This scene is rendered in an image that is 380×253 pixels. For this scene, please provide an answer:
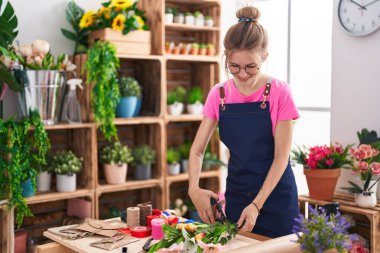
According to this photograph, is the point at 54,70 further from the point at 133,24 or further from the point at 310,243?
the point at 310,243

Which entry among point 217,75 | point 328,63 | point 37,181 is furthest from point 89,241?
point 328,63

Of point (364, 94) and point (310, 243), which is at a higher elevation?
point (364, 94)

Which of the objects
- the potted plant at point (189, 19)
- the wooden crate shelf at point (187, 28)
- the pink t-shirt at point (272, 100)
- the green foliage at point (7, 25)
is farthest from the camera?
the potted plant at point (189, 19)

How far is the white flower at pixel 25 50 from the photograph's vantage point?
355 centimetres

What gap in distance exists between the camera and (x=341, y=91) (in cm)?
374

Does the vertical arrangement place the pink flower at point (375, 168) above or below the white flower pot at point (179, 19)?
below

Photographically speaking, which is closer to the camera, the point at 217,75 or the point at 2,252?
the point at 2,252

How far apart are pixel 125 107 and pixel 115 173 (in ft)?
1.75

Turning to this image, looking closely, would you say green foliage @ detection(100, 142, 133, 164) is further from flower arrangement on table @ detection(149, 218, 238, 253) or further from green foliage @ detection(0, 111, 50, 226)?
flower arrangement on table @ detection(149, 218, 238, 253)

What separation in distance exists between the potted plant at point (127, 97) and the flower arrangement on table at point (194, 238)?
7.14 ft

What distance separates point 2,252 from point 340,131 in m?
2.53

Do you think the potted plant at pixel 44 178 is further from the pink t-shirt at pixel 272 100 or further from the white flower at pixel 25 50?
the pink t-shirt at pixel 272 100

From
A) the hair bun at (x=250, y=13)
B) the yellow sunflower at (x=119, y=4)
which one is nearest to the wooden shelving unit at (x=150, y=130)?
the yellow sunflower at (x=119, y=4)

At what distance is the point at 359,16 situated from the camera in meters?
3.56
